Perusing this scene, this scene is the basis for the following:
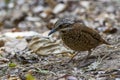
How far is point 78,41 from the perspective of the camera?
17.7 ft

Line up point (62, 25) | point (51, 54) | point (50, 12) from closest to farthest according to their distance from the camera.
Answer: point (62, 25) < point (51, 54) < point (50, 12)

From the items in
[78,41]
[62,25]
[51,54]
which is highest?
[62,25]

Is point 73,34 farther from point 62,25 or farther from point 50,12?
point 50,12

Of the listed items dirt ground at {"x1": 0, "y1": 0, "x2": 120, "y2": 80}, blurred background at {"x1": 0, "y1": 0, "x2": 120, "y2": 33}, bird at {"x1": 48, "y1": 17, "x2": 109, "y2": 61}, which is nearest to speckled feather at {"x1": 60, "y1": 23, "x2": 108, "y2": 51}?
bird at {"x1": 48, "y1": 17, "x2": 109, "y2": 61}

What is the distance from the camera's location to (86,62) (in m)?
5.45

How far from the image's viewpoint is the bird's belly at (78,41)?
213 inches

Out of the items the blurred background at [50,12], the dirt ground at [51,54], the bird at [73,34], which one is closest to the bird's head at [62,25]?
the bird at [73,34]

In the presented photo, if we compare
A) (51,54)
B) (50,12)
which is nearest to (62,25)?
(51,54)

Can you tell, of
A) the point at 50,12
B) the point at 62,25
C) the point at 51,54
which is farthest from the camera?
the point at 50,12

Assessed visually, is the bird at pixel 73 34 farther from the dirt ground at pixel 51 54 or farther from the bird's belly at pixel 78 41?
the dirt ground at pixel 51 54

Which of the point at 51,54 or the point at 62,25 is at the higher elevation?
the point at 62,25

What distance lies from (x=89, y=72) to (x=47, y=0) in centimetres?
558

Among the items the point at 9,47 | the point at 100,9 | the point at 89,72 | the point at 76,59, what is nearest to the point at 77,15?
the point at 100,9

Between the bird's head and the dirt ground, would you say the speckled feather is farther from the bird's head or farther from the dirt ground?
the dirt ground
